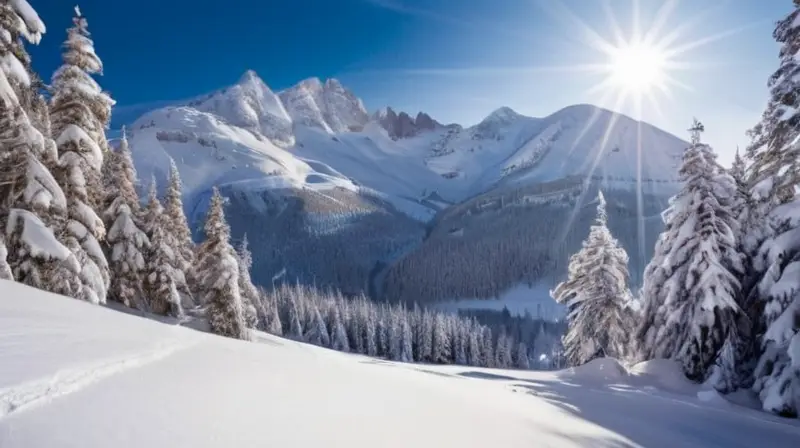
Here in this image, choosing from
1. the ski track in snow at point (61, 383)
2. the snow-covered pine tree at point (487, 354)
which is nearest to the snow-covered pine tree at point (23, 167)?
the ski track in snow at point (61, 383)

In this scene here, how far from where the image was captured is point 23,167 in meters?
13.9

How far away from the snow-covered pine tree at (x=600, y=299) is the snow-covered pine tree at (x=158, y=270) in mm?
24175

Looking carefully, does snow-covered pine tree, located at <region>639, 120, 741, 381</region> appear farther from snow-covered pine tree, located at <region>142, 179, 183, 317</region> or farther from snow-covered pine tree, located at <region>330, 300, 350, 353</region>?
snow-covered pine tree, located at <region>330, 300, 350, 353</region>

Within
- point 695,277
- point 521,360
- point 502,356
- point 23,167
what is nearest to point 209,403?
point 23,167

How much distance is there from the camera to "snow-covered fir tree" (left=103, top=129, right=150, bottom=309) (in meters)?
26.6

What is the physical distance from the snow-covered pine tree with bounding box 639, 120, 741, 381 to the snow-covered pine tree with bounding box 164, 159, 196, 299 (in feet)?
90.6

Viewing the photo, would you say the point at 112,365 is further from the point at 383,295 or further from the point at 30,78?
the point at 383,295

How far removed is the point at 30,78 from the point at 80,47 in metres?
5.25

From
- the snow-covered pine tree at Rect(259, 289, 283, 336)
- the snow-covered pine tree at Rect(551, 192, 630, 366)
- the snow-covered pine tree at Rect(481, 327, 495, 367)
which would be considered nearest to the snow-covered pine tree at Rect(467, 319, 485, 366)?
the snow-covered pine tree at Rect(481, 327, 495, 367)

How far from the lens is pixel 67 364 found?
16.1ft

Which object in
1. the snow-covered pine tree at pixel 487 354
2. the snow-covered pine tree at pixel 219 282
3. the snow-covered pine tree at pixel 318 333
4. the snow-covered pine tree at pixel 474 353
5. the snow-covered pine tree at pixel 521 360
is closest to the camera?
the snow-covered pine tree at pixel 219 282

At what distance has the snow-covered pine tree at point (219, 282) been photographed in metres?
27.0

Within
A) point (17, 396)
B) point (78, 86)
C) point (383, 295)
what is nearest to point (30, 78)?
point (78, 86)

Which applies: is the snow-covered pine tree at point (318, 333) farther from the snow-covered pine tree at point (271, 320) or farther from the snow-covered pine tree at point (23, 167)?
the snow-covered pine tree at point (23, 167)
